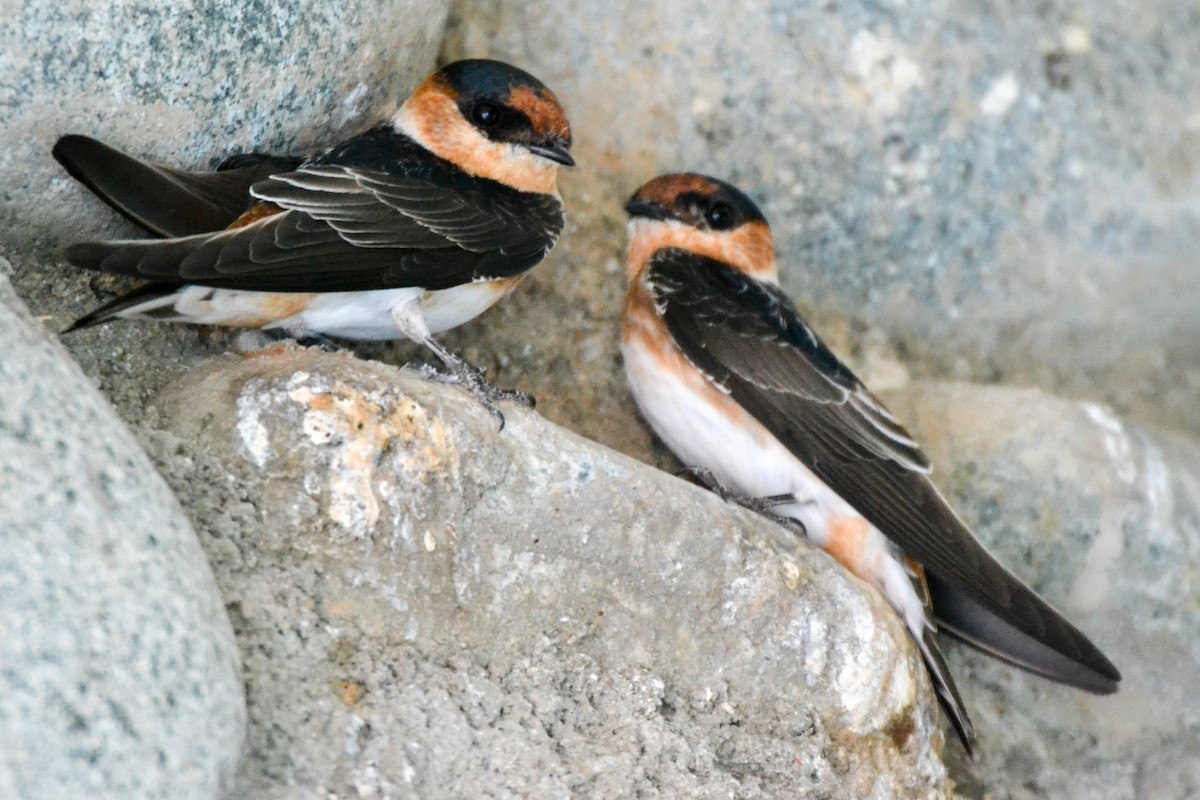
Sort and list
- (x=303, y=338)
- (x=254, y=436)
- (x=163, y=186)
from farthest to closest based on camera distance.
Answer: (x=303, y=338) < (x=163, y=186) < (x=254, y=436)

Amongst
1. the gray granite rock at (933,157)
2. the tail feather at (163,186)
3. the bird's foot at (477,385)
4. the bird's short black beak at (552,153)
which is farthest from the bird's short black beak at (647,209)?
the tail feather at (163,186)

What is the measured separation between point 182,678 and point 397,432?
482 millimetres

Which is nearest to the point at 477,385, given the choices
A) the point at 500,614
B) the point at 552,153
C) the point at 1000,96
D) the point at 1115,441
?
the point at 500,614

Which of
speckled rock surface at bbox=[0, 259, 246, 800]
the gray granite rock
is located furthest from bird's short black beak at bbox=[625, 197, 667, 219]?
speckled rock surface at bbox=[0, 259, 246, 800]

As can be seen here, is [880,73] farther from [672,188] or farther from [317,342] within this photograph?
[317,342]

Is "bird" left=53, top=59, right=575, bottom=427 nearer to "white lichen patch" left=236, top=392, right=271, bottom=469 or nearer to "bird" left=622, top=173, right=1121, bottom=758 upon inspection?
"white lichen patch" left=236, top=392, right=271, bottom=469

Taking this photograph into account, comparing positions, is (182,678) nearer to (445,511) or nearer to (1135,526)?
(445,511)

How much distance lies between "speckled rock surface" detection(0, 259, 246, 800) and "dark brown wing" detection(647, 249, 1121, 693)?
110cm

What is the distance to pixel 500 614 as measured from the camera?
Result: 6.41ft

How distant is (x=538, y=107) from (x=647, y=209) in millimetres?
405

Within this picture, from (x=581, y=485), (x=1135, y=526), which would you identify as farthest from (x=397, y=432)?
(x=1135, y=526)

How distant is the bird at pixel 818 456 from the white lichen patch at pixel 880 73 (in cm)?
58

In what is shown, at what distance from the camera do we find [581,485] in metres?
2.03

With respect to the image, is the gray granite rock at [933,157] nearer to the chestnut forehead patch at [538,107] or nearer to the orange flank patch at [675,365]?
the orange flank patch at [675,365]
